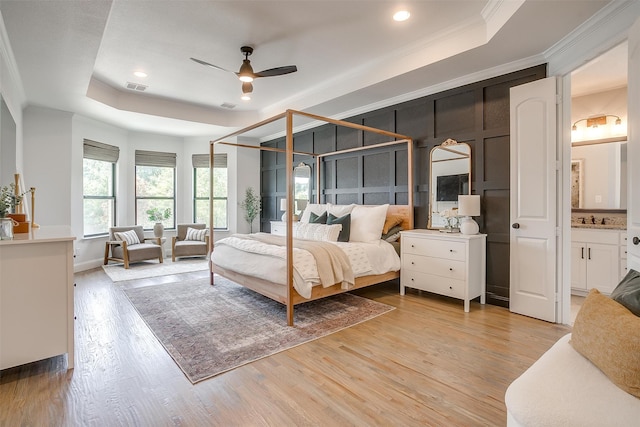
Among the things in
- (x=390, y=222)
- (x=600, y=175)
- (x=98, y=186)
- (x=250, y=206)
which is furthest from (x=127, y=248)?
(x=600, y=175)

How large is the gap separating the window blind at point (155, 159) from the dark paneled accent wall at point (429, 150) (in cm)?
346

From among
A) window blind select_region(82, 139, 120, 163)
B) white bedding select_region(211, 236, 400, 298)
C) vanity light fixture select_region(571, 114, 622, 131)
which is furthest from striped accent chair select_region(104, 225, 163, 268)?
vanity light fixture select_region(571, 114, 622, 131)

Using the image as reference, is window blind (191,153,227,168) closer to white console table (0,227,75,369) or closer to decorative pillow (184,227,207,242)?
decorative pillow (184,227,207,242)

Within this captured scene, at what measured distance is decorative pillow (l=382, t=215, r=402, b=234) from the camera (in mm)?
4543

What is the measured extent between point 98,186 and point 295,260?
5.37m

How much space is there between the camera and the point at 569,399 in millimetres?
1155

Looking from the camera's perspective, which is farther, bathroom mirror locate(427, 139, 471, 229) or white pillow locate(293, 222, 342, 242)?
white pillow locate(293, 222, 342, 242)

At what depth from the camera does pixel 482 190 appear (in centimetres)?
394

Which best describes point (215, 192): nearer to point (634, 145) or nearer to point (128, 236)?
point (128, 236)

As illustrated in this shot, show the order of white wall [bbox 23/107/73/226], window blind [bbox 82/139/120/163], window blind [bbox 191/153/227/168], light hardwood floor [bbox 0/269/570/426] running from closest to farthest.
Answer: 1. light hardwood floor [bbox 0/269/570/426]
2. white wall [bbox 23/107/73/226]
3. window blind [bbox 82/139/120/163]
4. window blind [bbox 191/153/227/168]

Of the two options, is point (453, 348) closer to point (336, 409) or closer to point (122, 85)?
point (336, 409)

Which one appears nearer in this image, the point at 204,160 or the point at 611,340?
the point at 611,340

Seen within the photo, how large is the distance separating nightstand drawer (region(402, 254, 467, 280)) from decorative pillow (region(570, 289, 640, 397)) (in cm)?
209

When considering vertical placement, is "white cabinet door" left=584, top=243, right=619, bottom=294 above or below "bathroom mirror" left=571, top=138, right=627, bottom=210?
below
